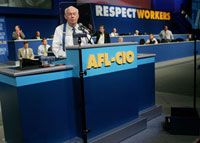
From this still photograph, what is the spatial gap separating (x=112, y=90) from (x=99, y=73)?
0.30 m

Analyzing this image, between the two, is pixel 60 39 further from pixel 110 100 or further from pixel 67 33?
pixel 110 100

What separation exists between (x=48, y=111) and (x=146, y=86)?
1576 mm

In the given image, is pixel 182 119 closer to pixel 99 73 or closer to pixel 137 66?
pixel 137 66

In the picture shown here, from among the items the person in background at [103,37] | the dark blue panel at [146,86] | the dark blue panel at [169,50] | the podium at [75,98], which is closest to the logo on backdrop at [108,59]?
the podium at [75,98]

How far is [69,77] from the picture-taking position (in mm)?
2256

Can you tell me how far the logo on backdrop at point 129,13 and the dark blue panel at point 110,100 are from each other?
10.5 m

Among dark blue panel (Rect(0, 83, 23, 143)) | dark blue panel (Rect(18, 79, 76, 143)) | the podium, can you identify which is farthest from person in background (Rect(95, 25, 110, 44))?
dark blue panel (Rect(0, 83, 23, 143))

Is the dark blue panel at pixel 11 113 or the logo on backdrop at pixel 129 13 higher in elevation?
the logo on backdrop at pixel 129 13

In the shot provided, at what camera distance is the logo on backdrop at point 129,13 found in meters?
12.9

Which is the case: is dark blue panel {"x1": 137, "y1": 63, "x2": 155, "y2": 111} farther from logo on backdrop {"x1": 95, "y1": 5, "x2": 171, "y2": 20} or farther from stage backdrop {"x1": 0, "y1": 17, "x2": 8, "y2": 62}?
logo on backdrop {"x1": 95, "y1": 5, "x2": 171, "y2": 20}

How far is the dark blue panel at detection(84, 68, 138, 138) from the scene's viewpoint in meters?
2.31

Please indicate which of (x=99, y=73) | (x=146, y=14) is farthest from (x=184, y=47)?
(x=99, y=73)

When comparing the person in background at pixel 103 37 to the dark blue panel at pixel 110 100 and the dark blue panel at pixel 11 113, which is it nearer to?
the dark blue panel at pixel 110 100

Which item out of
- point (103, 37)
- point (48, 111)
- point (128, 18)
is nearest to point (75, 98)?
point (48, 111)
